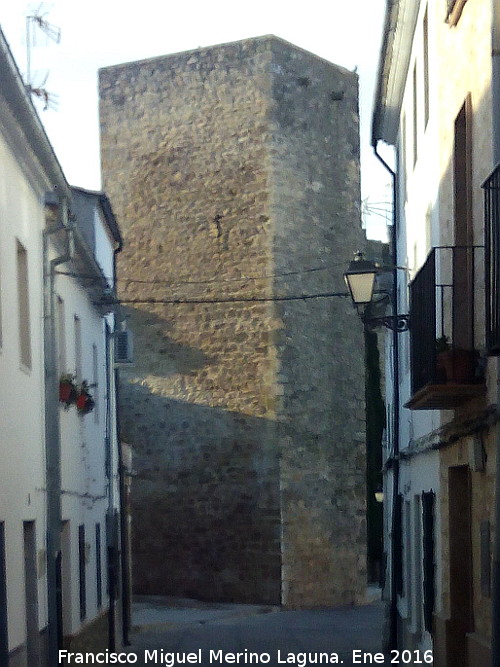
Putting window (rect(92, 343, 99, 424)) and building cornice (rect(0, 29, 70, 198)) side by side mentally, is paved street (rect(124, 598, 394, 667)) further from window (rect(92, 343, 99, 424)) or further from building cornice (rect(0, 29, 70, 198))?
building cornice (rect(0, 29, 70, 198))

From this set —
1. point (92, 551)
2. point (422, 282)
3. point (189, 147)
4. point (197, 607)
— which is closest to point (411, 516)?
point (92, 551)

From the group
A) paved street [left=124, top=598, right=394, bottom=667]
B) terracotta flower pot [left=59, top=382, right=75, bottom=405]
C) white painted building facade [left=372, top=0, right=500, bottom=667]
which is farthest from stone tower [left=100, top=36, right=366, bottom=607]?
terracotta flower pot [left=59, top=382, right=75, bottom=405]

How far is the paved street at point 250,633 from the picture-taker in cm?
1770

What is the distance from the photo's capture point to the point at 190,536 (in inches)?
1035

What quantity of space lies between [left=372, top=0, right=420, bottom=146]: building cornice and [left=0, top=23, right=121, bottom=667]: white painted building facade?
3819mm

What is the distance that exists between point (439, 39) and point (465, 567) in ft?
14.2

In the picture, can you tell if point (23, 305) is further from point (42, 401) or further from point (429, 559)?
point (429, 559)

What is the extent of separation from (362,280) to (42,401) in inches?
129

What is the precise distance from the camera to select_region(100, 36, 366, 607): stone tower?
25.8 m

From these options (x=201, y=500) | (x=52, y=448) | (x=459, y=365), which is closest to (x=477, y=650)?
(x=459, y=365)

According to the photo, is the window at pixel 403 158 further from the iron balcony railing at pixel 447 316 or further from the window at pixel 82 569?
the window at pixel 82 569

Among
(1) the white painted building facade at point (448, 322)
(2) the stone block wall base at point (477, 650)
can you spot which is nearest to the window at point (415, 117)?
(1) the white painted building facade at point (448, 322)

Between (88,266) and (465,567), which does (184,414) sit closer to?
(88,266)

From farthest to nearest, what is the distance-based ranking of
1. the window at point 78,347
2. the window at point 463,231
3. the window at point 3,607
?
the window at point 78,347 → the window at point 3,607 → the window at point 463,231
